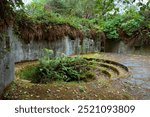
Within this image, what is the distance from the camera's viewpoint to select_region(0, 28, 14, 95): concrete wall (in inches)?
174

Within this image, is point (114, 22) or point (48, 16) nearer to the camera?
point (48, 16)

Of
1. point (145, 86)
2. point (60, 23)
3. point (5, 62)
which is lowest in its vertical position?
point (145, 86)

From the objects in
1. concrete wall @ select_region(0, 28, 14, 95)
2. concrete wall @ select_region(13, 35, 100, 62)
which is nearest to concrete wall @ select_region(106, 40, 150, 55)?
concrete wall @ select_region(13, 35, 100, 62)

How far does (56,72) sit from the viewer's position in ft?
23.2

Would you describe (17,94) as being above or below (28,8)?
below

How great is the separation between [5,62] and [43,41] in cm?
449

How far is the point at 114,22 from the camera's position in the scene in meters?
13.0

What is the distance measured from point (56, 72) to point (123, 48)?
21.6ft

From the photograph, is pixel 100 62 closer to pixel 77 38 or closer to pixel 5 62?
pixel 77 38

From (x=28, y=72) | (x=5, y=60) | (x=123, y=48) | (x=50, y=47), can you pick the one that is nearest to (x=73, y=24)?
(x=50, y=47)

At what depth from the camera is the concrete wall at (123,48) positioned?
40.4ft

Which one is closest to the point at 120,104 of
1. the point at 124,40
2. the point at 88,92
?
the point at 88,92

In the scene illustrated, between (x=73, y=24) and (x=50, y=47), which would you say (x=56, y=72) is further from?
(x=73, y=24)

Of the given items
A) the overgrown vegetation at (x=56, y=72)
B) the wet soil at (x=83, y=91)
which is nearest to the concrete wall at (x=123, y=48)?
the overgrown vegetation at (x=56, y=72)
